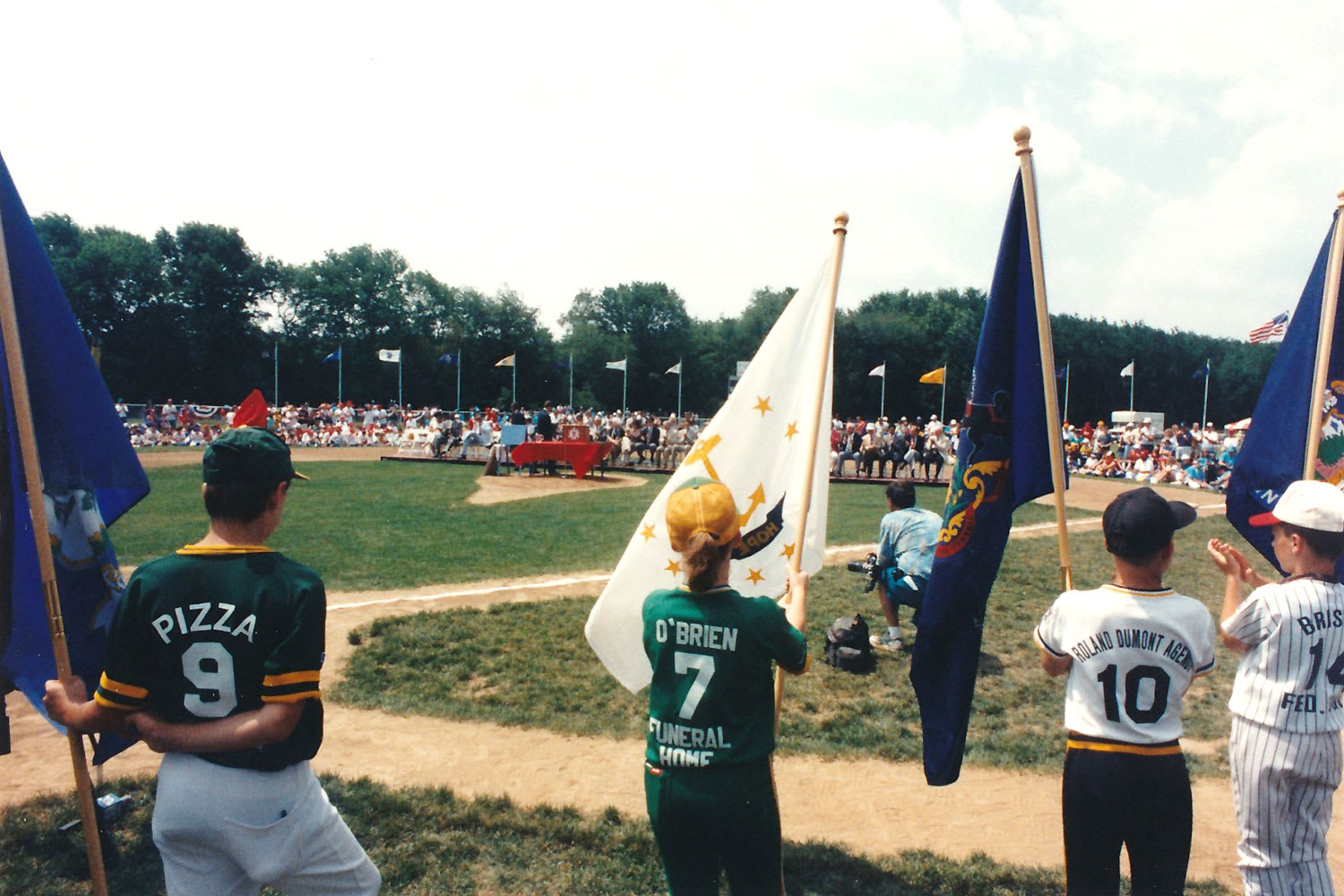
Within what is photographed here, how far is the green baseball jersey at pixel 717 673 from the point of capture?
9.28 feet

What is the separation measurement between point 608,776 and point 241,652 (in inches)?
146

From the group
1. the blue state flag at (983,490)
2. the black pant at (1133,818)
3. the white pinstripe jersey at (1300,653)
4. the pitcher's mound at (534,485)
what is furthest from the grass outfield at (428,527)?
the white pinstripe jersey at (1300,653)

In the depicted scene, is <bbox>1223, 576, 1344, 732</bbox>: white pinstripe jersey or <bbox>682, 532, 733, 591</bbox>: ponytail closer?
<bbox>682, 532, 733, 591</bbox>: ponytail

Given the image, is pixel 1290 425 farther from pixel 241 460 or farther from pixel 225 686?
pixel 225 686

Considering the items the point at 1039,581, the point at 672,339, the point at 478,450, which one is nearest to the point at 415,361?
the point at 672,339

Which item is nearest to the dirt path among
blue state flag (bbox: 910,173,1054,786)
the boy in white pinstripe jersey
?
blue state flag (bbox: 910,173,1054,786)

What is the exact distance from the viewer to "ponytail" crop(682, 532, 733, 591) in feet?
9.29

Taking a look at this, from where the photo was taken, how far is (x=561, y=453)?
25.5 meters

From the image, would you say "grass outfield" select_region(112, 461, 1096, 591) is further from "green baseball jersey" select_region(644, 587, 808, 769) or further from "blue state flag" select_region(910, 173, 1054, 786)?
"green baseball jersey" select_region(644, 587, 808, 769)

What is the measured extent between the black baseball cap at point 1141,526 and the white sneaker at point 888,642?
5.54m

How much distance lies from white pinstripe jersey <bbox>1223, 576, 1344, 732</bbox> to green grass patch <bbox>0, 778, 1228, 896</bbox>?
165 cm

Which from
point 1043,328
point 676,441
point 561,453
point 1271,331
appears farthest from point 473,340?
point 1043,328

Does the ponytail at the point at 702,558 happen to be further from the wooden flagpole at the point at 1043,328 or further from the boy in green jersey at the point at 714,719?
the wooden flagpole at the point at 1043,328

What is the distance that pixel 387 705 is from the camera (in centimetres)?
700
